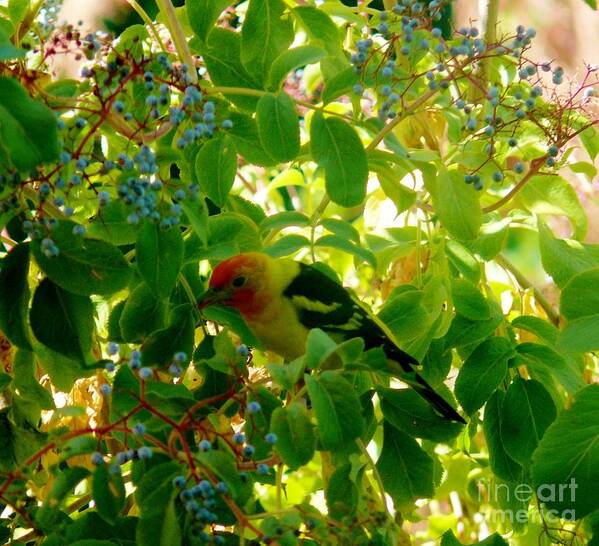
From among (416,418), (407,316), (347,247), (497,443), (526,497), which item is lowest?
(526,497)

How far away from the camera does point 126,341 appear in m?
1.24

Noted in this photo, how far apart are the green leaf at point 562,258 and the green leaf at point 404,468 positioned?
0.31 meters

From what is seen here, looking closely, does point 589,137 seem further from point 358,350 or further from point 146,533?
point 146,533

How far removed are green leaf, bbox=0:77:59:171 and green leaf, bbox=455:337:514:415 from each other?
0.70 m

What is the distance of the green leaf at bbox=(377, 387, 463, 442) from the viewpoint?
48.9 inches

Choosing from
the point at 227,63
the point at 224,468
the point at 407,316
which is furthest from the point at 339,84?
the point at 224,468

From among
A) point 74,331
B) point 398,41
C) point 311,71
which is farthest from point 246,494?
Answer: point 311,71

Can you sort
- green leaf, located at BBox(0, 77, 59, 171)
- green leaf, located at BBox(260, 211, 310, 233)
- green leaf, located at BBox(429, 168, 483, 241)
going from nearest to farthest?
green leaf, located at BBox(0, 77, 59, 171) < green leaf, located at BBox(429, 168, 483, 241) < green leaf, located at BBox(260, 211, 310, 233)

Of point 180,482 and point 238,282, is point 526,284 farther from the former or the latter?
point 180,482

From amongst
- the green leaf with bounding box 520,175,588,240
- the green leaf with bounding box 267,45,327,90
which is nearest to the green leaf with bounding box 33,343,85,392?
the green leaf with bounding box 267,45,327,90

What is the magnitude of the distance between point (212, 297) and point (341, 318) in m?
0.23

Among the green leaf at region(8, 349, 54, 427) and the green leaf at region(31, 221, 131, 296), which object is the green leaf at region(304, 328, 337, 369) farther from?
the green leaf at region(8, 349, 54, 427)

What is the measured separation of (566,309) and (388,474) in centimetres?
32

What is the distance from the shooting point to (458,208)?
1303 mm
